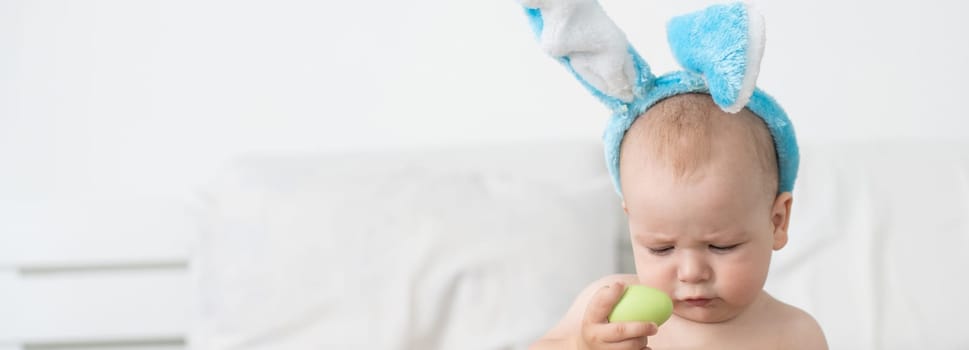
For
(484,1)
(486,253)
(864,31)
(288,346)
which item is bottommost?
(288,346)

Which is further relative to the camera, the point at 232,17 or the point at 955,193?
the point at 232,17

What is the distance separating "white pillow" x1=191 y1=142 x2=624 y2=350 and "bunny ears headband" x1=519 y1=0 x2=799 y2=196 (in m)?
0.59

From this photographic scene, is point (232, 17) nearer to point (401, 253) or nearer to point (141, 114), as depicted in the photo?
point (141, 114)

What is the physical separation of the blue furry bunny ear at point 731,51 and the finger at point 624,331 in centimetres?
21

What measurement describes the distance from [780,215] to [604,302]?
0.72 ft

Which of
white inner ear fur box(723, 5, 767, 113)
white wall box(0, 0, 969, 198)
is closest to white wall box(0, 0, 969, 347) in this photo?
white wall box(0, 0, 969, 198)

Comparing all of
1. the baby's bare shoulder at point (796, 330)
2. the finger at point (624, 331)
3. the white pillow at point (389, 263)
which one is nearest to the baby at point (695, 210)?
the finger at point (624, 331)

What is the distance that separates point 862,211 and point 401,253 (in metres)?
0.72

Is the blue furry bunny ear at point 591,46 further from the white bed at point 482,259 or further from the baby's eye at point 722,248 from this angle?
the white bed at point 482,259

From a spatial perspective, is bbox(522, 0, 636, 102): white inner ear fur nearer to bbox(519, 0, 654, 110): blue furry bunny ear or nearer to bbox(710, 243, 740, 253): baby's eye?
bbox(519, 0, 654, 110): blue furry bunny ear

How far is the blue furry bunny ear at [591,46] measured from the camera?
104 centimetres

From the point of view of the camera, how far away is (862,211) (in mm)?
1754

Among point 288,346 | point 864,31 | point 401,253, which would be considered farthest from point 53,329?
point 864,31

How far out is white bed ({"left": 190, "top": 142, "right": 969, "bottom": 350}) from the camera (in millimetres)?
1694
